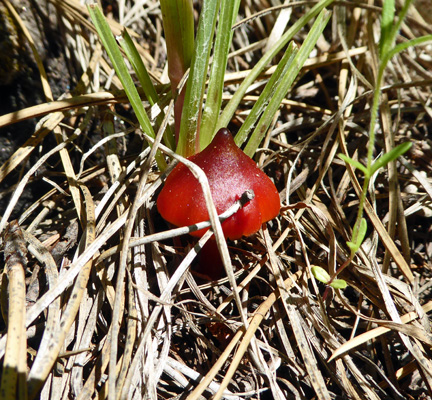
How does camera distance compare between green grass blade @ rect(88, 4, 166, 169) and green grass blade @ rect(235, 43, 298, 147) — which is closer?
green grass blade @ rect(88, 4, 166, 169)

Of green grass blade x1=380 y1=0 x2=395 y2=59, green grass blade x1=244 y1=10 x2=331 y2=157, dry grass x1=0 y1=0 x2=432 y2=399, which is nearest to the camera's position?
green grass blade x1=380 y1=0 x2=395 y2=59

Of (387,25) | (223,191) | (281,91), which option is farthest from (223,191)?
(387,25)

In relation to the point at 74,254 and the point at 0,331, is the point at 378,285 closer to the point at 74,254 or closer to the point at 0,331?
the point at 74,254

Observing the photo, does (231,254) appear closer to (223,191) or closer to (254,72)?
(223,191)

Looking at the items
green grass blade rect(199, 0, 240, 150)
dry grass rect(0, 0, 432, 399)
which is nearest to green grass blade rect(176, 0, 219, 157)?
green grass blade rect(199, 0, 240, 150)

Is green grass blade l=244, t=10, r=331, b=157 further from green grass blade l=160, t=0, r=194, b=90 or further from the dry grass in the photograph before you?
green grass blade l=160, t=0, r=194, b=90

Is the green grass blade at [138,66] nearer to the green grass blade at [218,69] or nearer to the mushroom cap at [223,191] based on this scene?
the green grass blade at [218,69]
